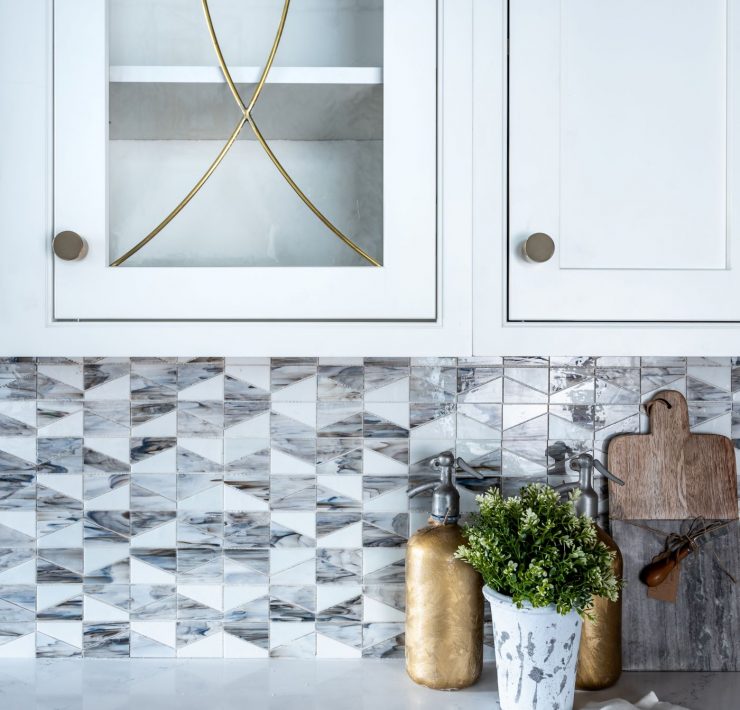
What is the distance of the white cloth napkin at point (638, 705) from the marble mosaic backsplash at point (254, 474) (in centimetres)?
34

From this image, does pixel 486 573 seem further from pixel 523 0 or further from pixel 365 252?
pixel 523 0

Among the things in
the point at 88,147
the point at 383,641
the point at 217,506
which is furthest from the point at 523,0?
the point at 383,641

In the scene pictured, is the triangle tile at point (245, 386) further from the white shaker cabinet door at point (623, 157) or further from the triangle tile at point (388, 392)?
the white shaker cabinet door at point (623, 157)

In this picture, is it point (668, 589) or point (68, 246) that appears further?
point (668, 589)

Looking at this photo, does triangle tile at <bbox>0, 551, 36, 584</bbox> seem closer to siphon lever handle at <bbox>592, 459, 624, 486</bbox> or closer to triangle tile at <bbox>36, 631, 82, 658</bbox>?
triangle tile at <bbox>36, 631, 82, 658</bbox>

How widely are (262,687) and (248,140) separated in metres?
0.83

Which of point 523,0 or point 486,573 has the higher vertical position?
point 523,0

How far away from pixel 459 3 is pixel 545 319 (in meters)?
0.39

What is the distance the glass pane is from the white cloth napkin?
72 centimetres

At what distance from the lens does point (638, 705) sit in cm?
106

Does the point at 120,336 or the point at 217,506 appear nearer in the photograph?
the point at 120,336

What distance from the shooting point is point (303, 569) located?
124cm

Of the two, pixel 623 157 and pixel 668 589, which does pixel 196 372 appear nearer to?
pixel 623 157

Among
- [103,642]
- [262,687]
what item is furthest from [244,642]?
[103,642]
